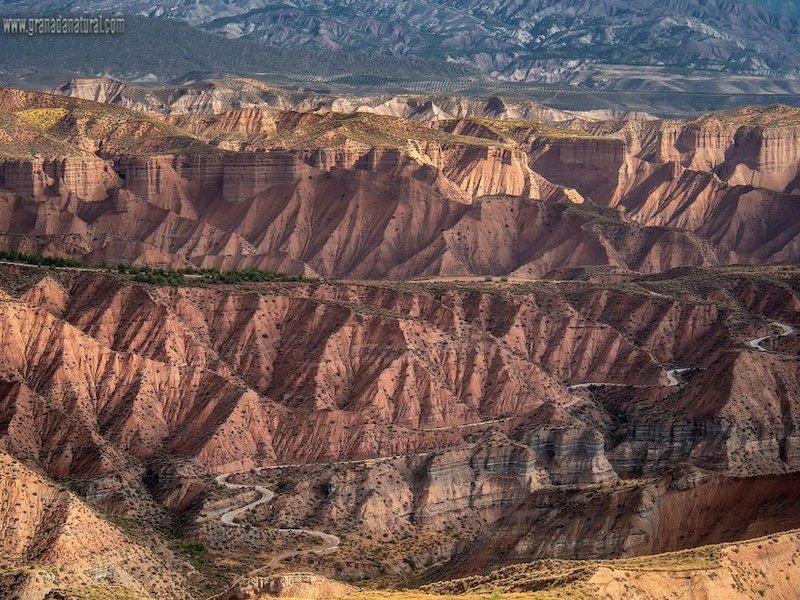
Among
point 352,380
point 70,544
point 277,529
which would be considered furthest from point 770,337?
point 70,544

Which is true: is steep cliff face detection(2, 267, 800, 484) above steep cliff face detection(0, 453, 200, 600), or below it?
below

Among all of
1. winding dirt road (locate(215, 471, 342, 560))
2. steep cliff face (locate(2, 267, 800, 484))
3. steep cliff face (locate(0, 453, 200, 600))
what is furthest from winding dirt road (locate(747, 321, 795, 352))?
steep cliff face (locate(0, 453, 200, 600))

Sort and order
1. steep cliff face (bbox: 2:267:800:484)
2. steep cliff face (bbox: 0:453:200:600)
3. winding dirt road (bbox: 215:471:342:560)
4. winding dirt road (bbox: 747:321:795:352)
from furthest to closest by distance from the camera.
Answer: winding dirt road (bbox: 747:321:795:352), steep cliff face (bbox: 2:267:800:484), winding dirt road (bbox: 215:471:342:560), steep cliff face (bbox: 0:453:200:600)

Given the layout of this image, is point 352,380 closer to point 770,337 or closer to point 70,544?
point 770,337

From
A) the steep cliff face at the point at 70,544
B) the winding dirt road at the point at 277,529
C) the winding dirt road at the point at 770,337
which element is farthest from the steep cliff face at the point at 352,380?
the steep cliff face at the point at 70,544

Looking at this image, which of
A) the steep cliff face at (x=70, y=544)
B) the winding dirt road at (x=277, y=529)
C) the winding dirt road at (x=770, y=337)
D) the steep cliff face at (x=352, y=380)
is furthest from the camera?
the winding dirt road at (x=770, y=337)

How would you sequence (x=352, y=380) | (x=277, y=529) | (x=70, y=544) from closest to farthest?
(x=70, y=544)
(x=277, y=529)
(x=352, y=380)

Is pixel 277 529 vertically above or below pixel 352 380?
above

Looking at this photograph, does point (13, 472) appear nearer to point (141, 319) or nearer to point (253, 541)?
point (253, 541)

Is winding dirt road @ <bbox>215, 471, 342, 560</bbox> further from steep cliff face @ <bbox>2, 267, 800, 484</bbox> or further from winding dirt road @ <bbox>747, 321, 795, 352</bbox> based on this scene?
winding dirt road @ <bbox>747, 321, 795, 352</bbox>

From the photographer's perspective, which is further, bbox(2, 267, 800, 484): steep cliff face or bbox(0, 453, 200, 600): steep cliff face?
bbox(2, 267, 800, 484): steep cliff face

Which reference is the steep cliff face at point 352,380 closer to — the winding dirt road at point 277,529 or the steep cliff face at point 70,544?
the winding dirt road at point 277,529
